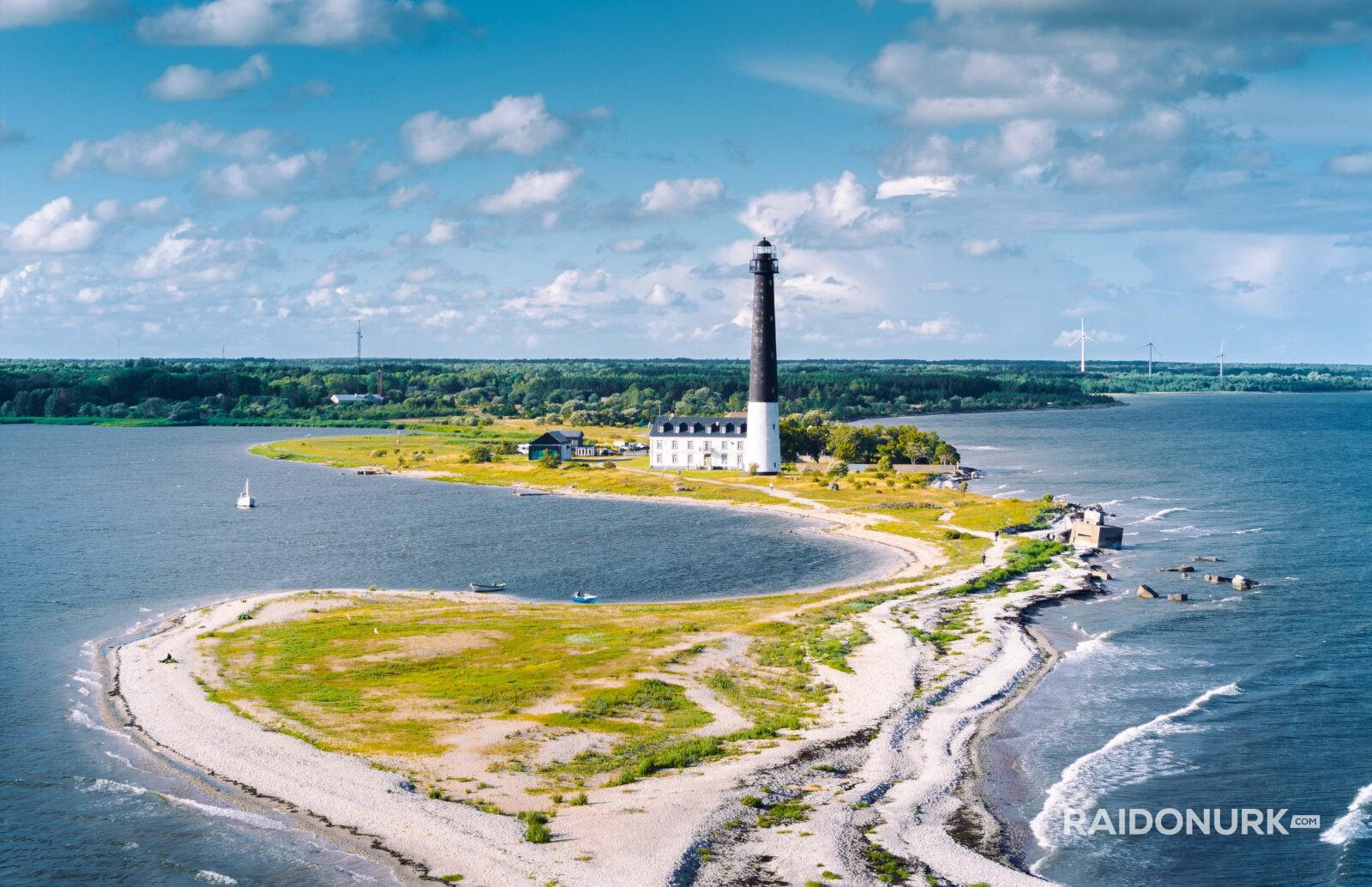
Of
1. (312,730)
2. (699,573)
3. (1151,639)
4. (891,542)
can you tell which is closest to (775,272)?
(891,542)

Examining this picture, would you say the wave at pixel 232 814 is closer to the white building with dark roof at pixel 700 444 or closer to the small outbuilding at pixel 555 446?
the white building with dark roof at pixel 700 444

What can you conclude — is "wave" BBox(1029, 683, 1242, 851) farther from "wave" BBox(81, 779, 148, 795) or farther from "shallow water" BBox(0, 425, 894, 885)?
"wave" BBox(81, 779, 148, 795)

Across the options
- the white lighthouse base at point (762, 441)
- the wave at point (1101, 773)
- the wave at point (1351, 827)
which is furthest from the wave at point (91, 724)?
the white lighthouse base at point (762, 441)

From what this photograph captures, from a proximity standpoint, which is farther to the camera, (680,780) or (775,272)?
(775,272)

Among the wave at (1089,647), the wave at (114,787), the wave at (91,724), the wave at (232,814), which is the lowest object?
the wave at (232,814)

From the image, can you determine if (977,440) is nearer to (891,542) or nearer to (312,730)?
(891,542)

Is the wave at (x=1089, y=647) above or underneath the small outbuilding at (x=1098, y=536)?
underneath

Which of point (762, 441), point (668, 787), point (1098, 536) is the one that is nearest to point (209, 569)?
point (668, 787)
